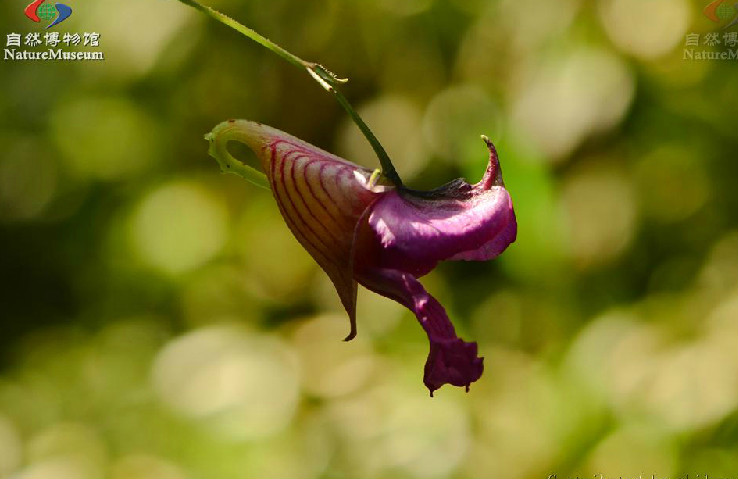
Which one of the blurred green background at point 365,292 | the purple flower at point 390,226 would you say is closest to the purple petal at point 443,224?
the purple flower at point 390,226

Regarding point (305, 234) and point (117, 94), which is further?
point (117, 94)

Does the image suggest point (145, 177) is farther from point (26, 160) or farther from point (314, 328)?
point (314, 328)

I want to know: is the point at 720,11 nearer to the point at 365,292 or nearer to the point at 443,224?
the point at 365,292

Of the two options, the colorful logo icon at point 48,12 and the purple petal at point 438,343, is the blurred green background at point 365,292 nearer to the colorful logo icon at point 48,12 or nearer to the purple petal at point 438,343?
the colorful logo icon at point 48,12

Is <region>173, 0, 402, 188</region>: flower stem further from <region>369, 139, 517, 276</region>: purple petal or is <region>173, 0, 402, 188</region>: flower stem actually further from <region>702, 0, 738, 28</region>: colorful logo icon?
<region>702, 0, 738, 28</region>: colorful logo icon

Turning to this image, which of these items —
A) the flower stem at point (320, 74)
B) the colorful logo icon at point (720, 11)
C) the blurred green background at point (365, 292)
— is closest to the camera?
the flower stem at point (320, 74)

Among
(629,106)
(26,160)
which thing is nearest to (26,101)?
(26,160)

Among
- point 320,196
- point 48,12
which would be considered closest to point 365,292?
point 48,12
